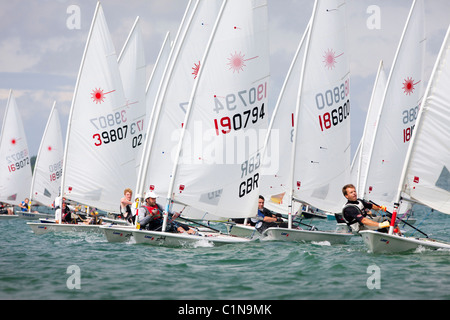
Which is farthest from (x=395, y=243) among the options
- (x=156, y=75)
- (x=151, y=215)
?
(x=156, y=75)

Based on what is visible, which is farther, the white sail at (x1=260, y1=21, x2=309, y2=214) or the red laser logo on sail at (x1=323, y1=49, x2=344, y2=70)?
the white sail at (x1=260, y1=21, x2=309, y2=214)

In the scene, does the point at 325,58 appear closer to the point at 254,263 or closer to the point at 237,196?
the point at 237,196

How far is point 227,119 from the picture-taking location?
47.0ft

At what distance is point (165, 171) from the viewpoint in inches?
640

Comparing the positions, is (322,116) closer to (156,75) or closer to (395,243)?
(395,243)

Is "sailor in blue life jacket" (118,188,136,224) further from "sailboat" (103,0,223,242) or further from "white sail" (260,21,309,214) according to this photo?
"white sail" (260,21,309,214)

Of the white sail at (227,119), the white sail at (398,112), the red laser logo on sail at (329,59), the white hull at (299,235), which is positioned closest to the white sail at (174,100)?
the white sail at (227,119)

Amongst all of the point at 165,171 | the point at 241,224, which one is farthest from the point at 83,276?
the point at 241,224

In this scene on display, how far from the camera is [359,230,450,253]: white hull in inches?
475

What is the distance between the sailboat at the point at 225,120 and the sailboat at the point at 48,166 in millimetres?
20319

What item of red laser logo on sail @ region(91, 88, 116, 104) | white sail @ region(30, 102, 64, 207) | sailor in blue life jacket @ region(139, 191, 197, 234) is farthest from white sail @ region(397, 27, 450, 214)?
white sail @ region(30, 102, 64, 207)

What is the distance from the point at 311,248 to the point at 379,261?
10.0 feet

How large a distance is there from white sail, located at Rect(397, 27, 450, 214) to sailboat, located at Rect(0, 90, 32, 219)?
26.6 metres

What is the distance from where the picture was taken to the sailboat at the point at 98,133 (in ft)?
63.5
